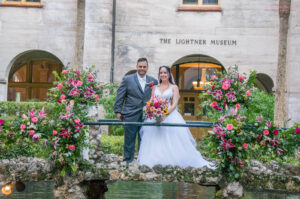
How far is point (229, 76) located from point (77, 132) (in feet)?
8.52

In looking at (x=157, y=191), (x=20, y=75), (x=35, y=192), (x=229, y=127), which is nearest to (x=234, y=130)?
(x=229, y=127)

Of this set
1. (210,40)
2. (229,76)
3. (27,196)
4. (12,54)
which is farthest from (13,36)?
(229,76)

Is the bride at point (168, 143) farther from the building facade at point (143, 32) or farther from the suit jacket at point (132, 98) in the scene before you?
the building facade at point (143, 32)

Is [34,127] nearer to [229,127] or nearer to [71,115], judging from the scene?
[71,115]

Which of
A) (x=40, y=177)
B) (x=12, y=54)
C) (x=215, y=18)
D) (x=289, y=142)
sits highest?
(x=215, y=18)

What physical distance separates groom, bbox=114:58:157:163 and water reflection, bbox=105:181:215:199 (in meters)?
2.28

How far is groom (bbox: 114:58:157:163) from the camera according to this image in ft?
24.7

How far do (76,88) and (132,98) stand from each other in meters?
1.12

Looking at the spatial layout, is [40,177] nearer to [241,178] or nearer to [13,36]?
[241,178]

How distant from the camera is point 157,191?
34.0 feet

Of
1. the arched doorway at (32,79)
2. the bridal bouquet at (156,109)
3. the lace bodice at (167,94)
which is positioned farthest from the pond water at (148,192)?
the arched doorway at (32,79)

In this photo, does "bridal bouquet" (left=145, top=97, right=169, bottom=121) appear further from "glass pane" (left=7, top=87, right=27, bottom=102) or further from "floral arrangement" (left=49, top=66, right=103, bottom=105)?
"glass pane" (left=7, top=87, right=27, bottom=102)

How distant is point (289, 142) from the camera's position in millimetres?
6512

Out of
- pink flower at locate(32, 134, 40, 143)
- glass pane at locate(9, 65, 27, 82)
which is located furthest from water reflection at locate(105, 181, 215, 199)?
glass pane at locate(9, 65, 27, 82)
